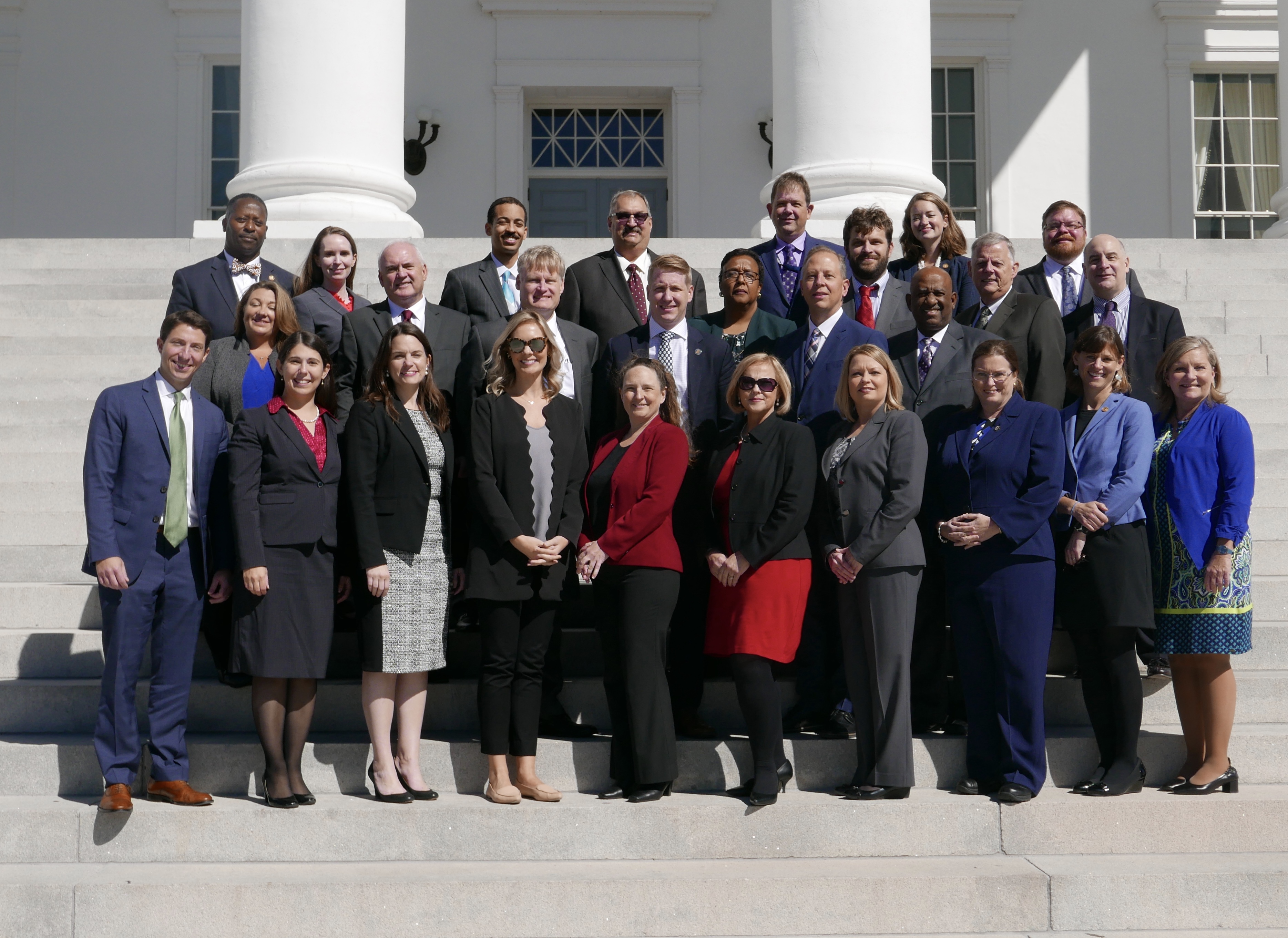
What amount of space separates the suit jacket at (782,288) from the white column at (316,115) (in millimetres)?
4119

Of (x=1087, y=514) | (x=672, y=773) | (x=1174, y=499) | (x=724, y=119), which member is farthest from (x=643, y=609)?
(x=724, y=119)

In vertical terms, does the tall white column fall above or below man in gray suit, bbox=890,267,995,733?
above

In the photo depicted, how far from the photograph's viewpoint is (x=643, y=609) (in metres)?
5.54

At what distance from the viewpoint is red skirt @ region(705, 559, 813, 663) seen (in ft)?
18.1

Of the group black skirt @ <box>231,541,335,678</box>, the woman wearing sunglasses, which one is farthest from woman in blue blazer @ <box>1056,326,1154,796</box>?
black skirt @ <box>231,541,335,678</box>

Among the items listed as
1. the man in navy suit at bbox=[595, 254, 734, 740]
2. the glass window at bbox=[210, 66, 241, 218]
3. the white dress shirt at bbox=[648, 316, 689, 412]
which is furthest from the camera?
the glass window at bbox=[210, 66, 241, 218]

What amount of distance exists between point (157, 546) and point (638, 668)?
6.39 feet

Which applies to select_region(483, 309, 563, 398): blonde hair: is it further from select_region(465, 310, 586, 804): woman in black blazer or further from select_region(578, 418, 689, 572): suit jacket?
select_region(578, 418, 689, 572): suit jacket

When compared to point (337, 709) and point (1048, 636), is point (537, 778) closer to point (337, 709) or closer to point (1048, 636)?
point (337, 709)

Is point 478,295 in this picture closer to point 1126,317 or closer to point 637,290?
point 637,290

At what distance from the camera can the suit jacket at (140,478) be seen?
17.5 ft

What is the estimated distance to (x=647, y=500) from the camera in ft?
18.3

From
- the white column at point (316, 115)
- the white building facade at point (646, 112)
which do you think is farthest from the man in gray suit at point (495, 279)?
the white building facade at point (646, 112)

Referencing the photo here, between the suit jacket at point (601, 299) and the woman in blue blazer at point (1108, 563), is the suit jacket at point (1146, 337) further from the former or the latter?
the suit jacket at point (601, 299)
